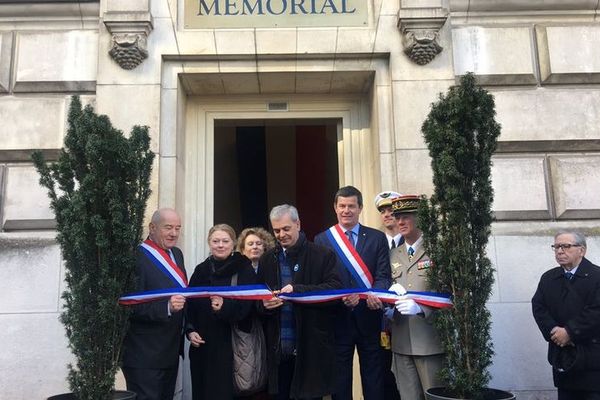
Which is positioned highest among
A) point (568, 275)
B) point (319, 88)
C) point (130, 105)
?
point (319, 88)

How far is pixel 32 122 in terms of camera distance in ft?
21.8

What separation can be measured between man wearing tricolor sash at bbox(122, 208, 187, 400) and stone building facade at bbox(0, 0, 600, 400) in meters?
1.52

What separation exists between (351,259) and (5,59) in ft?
15.1

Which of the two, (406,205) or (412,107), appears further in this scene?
(412,107)

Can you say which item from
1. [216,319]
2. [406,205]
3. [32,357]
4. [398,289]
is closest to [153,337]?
[216,319]

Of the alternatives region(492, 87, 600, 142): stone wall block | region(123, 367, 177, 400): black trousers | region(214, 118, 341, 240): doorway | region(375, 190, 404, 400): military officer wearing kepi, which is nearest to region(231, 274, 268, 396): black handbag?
region(123, 367, 177, 400): black trousers

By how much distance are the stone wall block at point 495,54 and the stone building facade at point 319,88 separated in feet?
0.05

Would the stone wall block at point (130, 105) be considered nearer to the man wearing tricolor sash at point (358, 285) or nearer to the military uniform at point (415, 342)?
the man wearing tricolor sash at point (358, 285)

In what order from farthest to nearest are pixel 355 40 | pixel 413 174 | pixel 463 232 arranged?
pixel 355 40, pixel 413 174, pixel 463 232

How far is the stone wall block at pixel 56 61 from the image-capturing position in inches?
264

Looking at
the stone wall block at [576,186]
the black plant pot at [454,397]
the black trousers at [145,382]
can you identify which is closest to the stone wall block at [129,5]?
the black trousers at [145,382]

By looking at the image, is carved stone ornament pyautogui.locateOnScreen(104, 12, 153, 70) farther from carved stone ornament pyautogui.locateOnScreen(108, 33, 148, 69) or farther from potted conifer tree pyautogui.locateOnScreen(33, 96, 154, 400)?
potted conifer tree pyautogui.locateOnScreen(33, 96, 154, 400)

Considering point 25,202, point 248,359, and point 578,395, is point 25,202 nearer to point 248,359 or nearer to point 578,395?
point 248,359

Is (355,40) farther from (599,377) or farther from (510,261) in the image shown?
(599,377)
